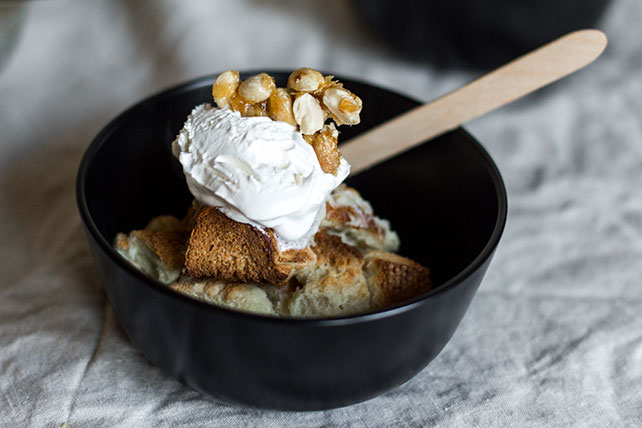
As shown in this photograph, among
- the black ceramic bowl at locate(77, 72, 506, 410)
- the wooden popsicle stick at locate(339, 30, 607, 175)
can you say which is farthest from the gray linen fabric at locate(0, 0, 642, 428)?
the wooden popsicle stick at locate(339, 30, 607, 175)

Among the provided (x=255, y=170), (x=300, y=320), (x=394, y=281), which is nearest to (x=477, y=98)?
(x=394, y=281)

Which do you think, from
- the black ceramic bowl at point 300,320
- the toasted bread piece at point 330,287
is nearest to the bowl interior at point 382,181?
the black ceramic bowl at point 300,320

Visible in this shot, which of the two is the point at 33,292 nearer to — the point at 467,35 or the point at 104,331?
the point at 104,331

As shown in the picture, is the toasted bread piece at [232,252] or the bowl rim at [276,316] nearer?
the bowl rim at [276,316]

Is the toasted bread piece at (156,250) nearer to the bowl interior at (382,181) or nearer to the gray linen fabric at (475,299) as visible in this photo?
the bowl interior at (382,181)

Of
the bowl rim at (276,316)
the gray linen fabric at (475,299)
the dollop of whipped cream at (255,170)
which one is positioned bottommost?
the gray linen fabric at (475,299)

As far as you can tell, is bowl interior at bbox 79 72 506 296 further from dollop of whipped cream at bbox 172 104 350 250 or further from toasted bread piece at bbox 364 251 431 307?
dollop of whipped cream at bbox 172 104 350 250

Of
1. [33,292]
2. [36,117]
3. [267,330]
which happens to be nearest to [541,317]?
[267,330]

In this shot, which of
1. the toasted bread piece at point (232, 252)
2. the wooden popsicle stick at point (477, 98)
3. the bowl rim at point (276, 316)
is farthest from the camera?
the wooden popsicle stick at point (477, 98)
